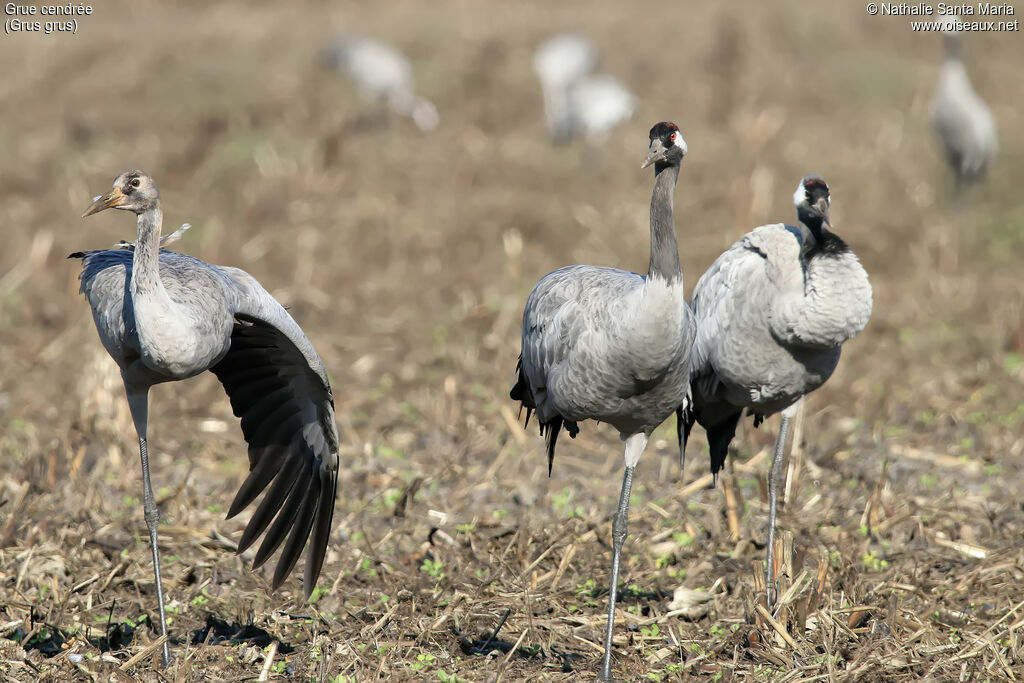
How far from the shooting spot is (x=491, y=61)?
14.0 m

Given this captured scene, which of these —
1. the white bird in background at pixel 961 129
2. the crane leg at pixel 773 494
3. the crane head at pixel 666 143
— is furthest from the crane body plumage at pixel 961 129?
the crane head at pixel 666 143

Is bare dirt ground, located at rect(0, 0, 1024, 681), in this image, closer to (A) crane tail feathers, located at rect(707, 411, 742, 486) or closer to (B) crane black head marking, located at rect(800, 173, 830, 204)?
(A) crane tail feathers, located at rect(707, 411, 742, 486)

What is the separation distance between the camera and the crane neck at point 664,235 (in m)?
3.53

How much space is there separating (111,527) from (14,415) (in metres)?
1.71

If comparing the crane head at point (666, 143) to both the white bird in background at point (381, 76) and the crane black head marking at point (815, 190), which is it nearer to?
the crane black head marking at point (815, 190)

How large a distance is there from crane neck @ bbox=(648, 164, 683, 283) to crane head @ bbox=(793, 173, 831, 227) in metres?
0.83

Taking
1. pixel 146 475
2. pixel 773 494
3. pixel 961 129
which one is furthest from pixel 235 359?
pixel 961 129

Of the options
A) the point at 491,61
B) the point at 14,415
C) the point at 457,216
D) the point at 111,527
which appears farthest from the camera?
the point at 491,61

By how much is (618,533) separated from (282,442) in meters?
1.30

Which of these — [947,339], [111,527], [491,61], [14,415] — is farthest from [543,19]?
[111,527]

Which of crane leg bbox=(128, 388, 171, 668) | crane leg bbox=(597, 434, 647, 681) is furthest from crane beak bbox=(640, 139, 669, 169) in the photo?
crane leg bbox=(128, 388, 171, 668)

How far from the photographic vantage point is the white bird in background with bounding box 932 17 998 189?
9.97 metres

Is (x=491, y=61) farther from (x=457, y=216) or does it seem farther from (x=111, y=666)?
(x=111, y=666)

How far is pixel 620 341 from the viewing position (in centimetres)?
365
